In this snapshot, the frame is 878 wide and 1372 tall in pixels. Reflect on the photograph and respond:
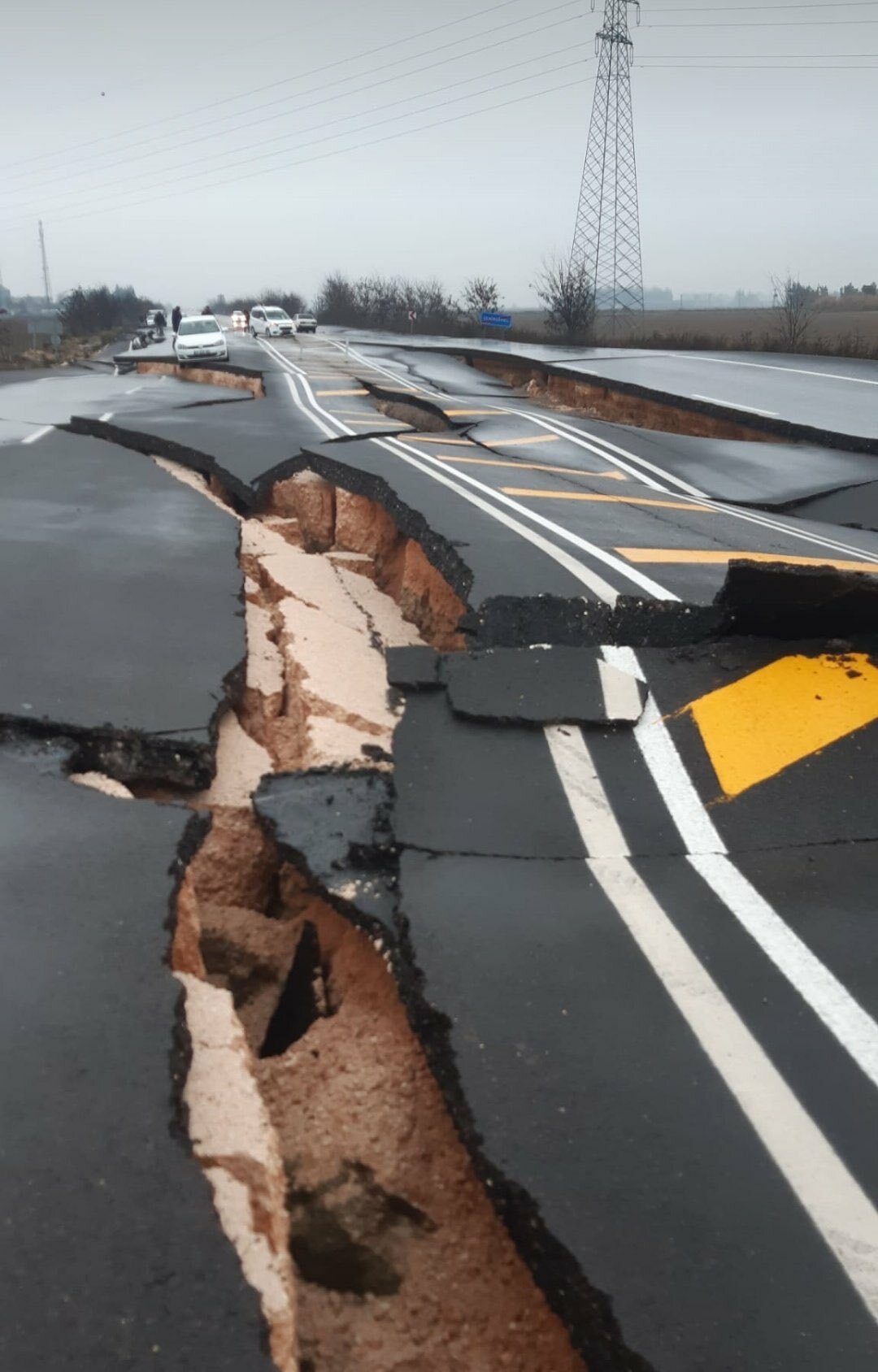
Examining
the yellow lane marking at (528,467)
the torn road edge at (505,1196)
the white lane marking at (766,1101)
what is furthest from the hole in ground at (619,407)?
the torn road edge at (505,1196)

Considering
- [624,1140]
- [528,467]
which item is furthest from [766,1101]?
[528,467]

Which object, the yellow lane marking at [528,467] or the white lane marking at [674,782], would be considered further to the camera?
the yellow lane marking at [528,467]

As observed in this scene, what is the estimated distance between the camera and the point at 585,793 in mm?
4504

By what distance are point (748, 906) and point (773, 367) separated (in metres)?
22.0

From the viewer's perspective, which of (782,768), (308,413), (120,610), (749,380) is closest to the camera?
(782,768)

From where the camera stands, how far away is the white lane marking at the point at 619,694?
5.09 meters

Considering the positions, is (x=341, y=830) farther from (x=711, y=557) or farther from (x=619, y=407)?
(x=619, y=407)

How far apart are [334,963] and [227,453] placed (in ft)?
30.0

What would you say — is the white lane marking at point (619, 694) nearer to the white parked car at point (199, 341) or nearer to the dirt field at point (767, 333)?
the white parked car at point (199, 341)

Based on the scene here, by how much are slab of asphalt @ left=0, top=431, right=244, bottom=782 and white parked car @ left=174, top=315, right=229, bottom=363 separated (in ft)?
53.4

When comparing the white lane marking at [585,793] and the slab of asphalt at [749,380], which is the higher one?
the slab of asphalt at [749,380]

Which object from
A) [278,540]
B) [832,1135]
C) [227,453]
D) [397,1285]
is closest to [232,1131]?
[397,1285]

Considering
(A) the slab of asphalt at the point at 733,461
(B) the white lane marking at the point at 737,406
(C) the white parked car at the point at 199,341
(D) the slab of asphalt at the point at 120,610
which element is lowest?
(D) the slab of asphalt at the point at 120,610

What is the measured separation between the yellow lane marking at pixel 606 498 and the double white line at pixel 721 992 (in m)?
4.91
